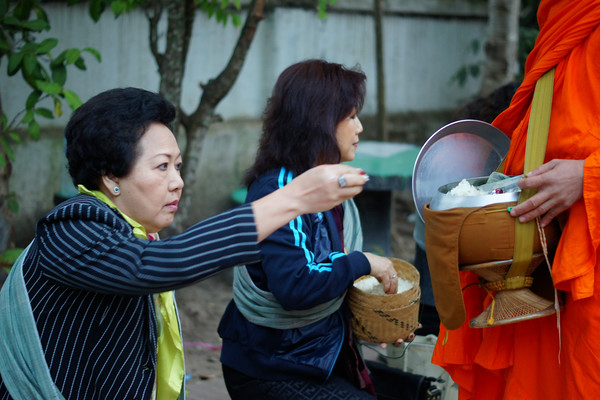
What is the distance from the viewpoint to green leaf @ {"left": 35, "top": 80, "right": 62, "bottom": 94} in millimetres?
3254

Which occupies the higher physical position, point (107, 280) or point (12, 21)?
point (12, 21)

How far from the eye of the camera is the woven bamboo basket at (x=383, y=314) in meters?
2.25

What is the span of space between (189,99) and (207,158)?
0.54m

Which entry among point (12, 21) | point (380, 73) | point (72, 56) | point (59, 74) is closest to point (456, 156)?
point (72, 56)

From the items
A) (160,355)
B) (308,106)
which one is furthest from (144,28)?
(160,355)

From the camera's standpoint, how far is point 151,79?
5.62m

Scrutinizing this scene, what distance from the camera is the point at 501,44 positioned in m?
5.58

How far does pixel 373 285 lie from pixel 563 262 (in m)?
0.71

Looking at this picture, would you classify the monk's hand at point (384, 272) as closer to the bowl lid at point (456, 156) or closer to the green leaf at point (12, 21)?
the bowl lid at point (456, 156)

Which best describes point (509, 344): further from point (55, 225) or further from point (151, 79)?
point (151, 79)

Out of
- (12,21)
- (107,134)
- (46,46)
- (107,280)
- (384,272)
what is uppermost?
(12,21)

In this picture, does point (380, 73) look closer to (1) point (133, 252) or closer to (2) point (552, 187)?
(2) point (552, 187)

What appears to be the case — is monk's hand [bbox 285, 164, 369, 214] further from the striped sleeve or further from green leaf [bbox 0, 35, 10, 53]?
green leaf [bbox 0, 35, 10, 53]

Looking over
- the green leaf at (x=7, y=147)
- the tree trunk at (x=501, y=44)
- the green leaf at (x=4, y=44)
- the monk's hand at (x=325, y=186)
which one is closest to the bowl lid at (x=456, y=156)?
the monk's hand at (x=325, y=186)
